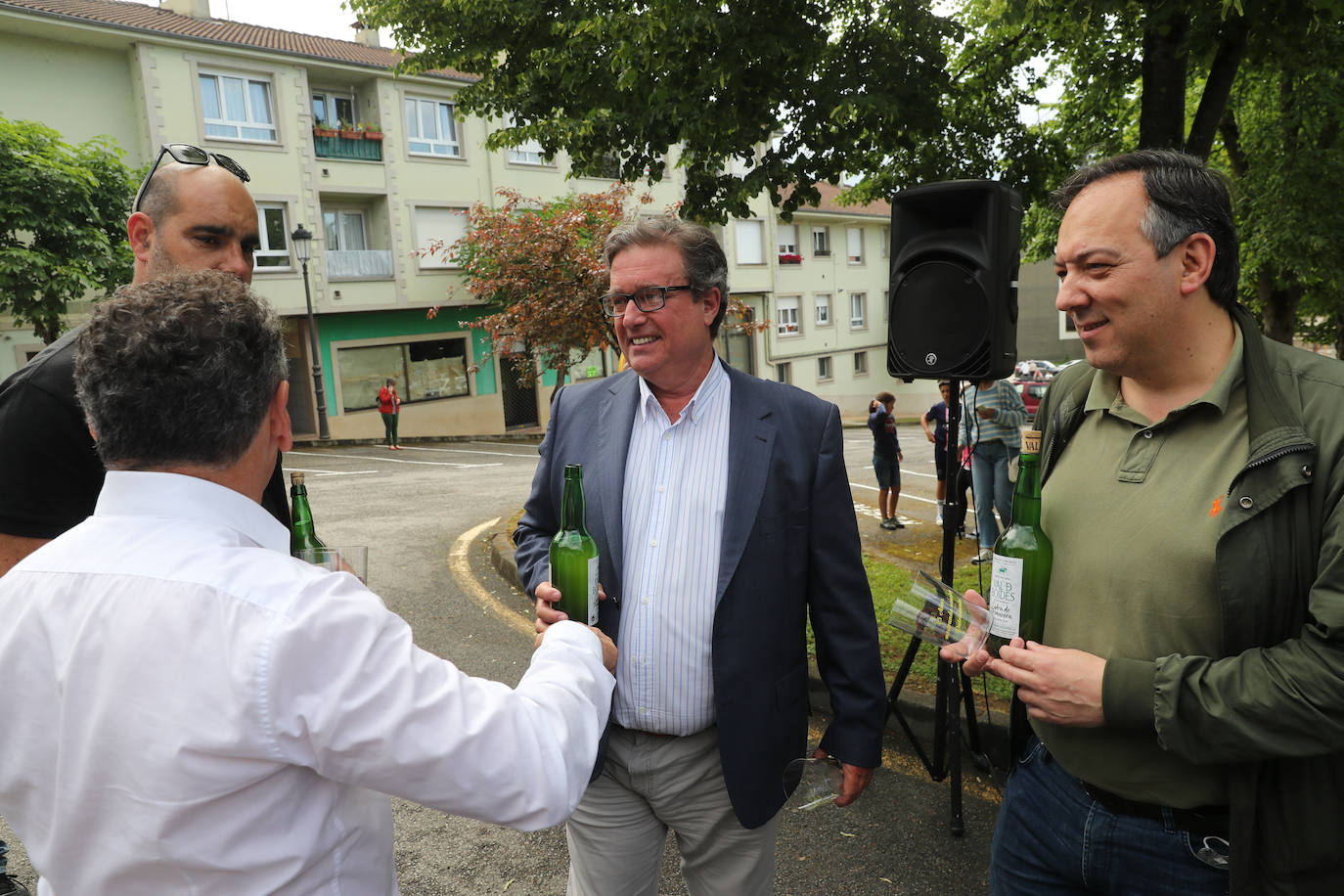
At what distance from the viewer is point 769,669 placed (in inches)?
87.0

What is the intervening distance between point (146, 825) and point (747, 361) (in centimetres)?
3059

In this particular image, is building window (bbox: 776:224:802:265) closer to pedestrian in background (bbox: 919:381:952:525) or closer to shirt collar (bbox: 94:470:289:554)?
pedestrian in background (bbox: 919:381:952:525)

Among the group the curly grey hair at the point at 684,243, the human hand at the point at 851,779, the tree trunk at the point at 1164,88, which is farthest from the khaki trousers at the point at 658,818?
the tree trunk at the point at 1164,88

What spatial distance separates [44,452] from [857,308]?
118ft

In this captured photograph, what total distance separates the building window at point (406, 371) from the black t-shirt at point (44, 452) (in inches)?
858

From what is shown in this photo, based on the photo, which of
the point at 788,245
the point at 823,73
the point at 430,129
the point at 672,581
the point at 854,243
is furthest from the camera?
the point at 854,243

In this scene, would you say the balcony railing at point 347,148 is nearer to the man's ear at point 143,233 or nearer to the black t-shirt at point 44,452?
the man's ear at point 143,233

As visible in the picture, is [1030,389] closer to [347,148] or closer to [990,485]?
[990,485]

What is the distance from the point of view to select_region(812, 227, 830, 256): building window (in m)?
33.4

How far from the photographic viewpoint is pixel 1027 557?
1.88 metres

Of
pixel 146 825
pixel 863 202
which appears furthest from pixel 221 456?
pixel 863 202

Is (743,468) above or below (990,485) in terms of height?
above

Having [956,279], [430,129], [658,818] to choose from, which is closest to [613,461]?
[658,818]

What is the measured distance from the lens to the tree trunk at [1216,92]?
4.88 metres
